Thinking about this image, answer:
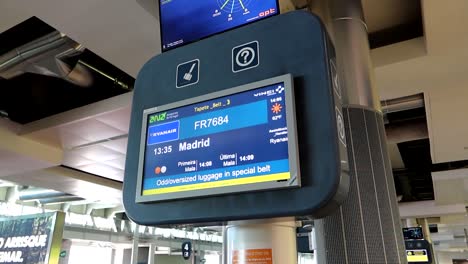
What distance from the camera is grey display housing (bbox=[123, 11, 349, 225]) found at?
1.01 meters

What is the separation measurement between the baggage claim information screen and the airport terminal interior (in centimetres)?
2

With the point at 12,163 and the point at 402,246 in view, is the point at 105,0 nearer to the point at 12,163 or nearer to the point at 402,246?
the point at 402,246

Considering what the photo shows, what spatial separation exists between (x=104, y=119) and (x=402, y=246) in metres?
4.28

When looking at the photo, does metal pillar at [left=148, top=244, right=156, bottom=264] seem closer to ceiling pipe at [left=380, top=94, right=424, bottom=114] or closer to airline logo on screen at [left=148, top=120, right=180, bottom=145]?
ceiling pipe at [left=380, top=94, right=424, bottom=114]

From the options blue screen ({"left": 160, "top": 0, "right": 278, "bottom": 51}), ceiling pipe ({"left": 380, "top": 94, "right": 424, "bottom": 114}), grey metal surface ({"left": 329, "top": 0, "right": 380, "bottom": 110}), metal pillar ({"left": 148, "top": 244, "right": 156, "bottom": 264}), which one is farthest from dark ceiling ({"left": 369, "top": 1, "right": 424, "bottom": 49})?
metal pillar ({"left": 148, "top": 244, "right": 156, "bottom": 264})

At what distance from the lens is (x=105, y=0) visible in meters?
2.65

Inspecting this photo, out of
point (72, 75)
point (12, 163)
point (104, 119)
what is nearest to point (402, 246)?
point (72, 75)

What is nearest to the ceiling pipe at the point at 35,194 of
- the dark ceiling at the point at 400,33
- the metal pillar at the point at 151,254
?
the metal pillar at the point at 151,254

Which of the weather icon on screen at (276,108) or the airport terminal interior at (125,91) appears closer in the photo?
the weather icon on screen at (276,108)

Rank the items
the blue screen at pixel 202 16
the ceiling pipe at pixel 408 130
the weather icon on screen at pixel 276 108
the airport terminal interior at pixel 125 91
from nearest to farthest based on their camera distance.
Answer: the weather icon on screen at pixel 276 108 < the blue screen at pixel 202 16 < the airport terminal interior at pixel 125 91 < the ceiling pipe at pixel 408 130

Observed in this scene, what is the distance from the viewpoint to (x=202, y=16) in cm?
167

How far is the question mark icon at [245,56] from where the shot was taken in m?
1.28

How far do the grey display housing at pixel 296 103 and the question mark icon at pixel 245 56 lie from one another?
0.10ft

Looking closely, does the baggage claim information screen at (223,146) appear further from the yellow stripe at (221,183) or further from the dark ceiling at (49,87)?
the dark ceiling at (49,87)
